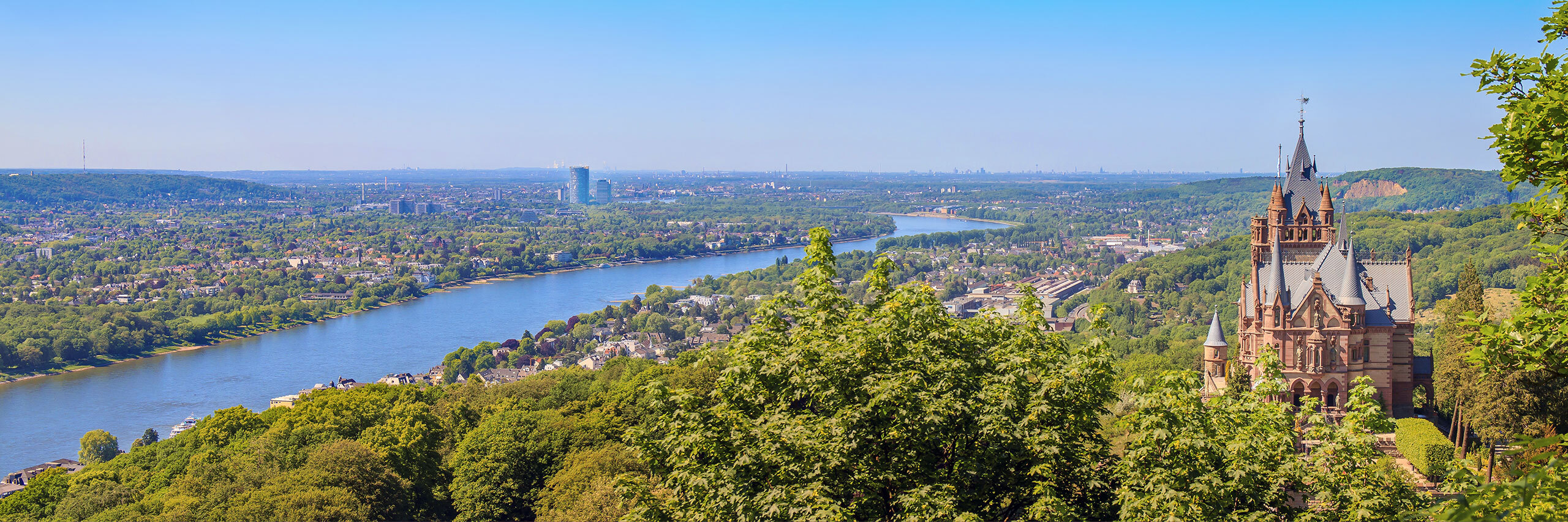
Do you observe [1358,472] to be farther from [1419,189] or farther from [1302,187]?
[1419,189]

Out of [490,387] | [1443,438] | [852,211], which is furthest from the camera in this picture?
[852,211]

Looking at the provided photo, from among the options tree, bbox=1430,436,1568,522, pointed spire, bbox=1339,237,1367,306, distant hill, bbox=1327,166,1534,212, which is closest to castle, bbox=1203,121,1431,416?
pointed spire, bbox=1339,237,1367,306

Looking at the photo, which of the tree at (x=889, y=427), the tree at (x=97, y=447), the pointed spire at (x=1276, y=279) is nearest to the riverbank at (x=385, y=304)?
the tree at (x=97, y=447)

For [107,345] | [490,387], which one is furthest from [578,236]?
[490,387]

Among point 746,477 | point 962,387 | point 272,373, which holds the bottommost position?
point 272,373

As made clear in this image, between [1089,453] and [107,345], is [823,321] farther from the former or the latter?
[107,345]

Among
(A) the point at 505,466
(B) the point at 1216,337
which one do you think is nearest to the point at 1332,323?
(B) the point at 1216,337

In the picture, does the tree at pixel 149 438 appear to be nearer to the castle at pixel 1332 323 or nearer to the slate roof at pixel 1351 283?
the castle at pixel 1332 323
